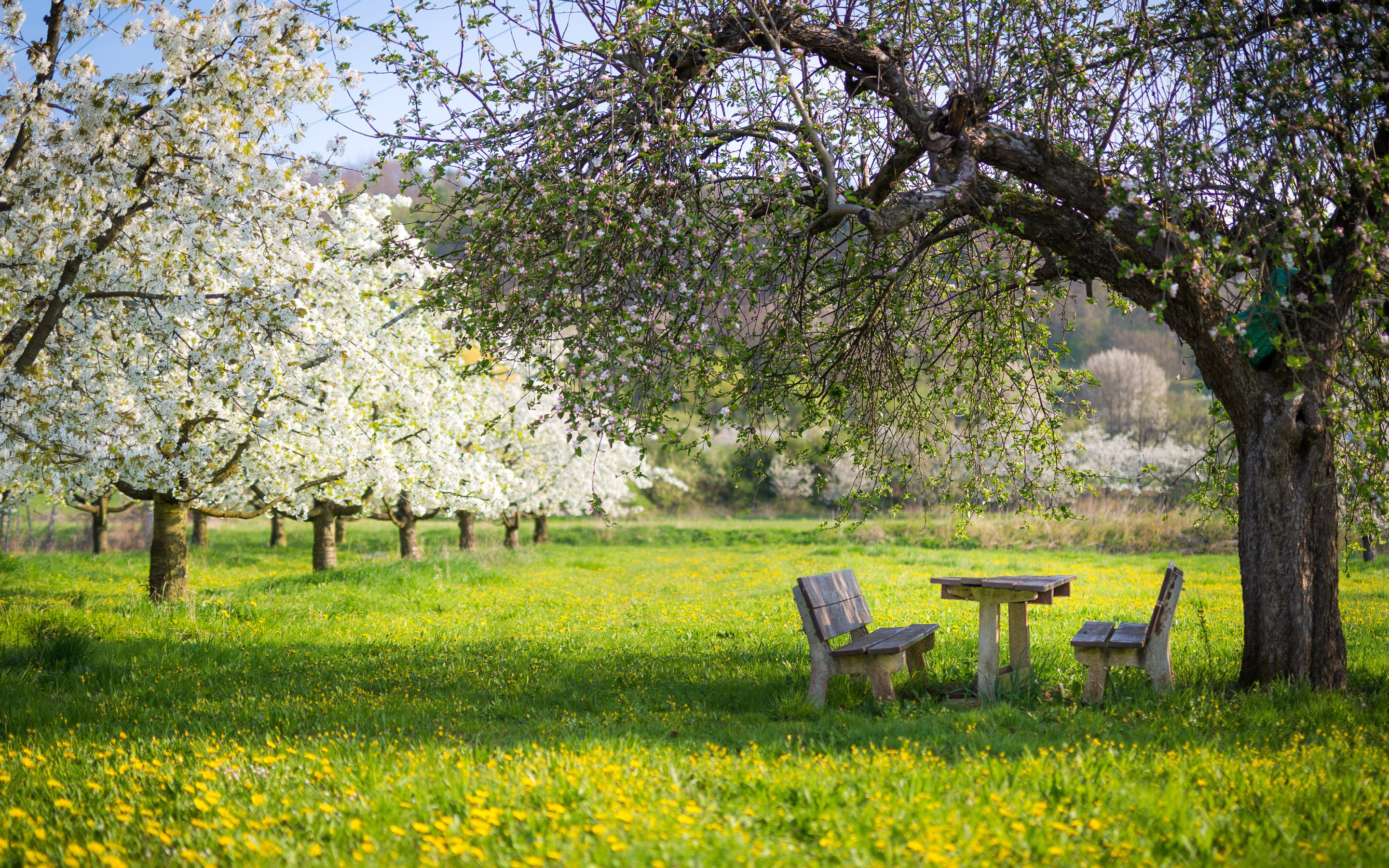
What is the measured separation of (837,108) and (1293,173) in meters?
3.71

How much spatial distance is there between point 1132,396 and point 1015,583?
171 ft

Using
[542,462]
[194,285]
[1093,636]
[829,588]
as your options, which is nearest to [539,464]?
[542,462]

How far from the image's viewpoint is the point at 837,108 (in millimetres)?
7832

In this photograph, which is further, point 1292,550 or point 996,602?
point 996,602

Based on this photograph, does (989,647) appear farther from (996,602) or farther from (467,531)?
(467,531)

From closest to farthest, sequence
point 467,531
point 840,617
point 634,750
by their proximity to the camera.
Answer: point 634,750
point 840,617
point 467,531

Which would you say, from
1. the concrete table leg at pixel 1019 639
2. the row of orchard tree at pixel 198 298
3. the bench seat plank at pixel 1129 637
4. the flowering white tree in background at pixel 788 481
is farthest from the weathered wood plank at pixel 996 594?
the flowering white tree in background at pixel 788 481

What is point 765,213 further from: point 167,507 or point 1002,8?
point 167,507

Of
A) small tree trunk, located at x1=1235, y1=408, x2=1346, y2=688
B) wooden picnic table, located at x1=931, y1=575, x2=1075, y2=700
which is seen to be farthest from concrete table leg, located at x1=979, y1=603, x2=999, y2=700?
small tree trunk, located at x1=1235, y1=408, x2=1346, y2=688

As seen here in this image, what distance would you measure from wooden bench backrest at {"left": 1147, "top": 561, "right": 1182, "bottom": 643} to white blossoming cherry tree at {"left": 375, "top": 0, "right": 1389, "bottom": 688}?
0.49 m

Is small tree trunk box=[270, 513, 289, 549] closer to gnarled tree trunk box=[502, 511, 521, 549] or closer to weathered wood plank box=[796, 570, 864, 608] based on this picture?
gnarled tree trunk box=[502, 511, 521, 549]

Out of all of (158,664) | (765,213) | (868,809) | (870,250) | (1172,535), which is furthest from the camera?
(1172,535)

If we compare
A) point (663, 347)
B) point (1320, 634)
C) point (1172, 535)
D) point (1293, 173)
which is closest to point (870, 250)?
point (663, 347)

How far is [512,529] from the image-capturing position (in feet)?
90.9
